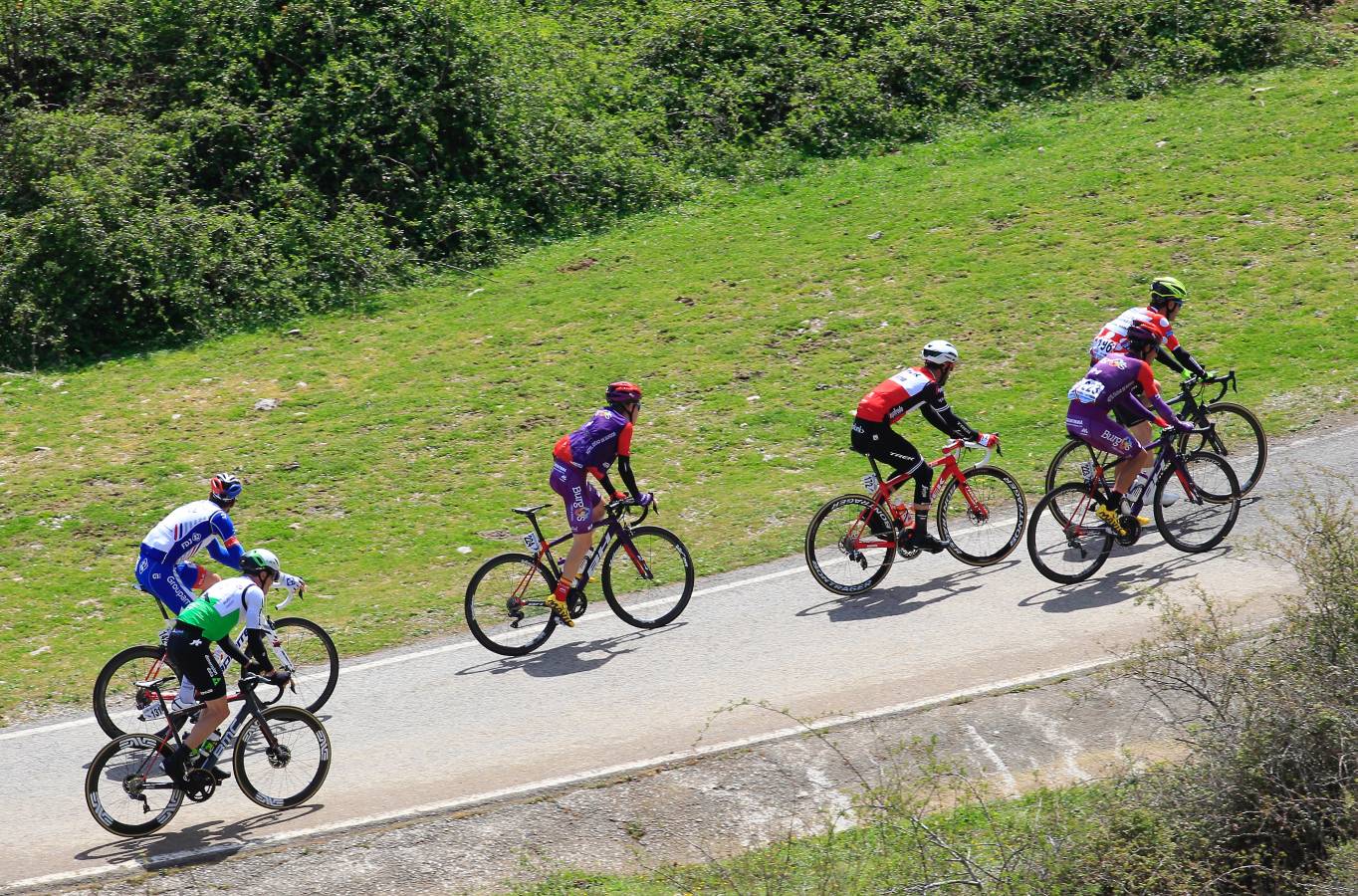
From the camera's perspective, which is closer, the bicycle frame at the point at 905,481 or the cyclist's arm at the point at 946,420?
the cyclist's arm at the point at 946,420

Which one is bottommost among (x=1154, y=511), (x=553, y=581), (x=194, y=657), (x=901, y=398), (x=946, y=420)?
(x=1154, y=511)

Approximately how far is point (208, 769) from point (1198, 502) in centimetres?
914

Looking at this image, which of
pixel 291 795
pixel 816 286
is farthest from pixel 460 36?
pixel 291 795

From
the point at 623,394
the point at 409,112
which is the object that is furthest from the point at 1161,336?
the point at 409,112

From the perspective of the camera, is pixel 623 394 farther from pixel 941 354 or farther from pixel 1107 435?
pixel 1107 435

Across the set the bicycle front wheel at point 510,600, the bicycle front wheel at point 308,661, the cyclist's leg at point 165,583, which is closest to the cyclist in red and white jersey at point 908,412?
the bicycle front wheel at point 510,600

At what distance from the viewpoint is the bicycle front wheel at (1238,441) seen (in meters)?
13.1

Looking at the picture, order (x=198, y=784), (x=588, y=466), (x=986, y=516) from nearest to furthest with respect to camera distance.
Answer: (x=198, y=784), (x=588, y=466), (x=986, y=516)

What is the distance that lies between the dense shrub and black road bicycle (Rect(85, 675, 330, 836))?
11188 mm

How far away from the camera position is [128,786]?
9.77 metres

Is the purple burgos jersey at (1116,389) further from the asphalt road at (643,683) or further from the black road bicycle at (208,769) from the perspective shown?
the black road bicycle at (208,769)

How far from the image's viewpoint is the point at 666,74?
2505 centimetres

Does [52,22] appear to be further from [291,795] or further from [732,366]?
[291,795]

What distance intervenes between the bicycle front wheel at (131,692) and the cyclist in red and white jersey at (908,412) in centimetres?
653
